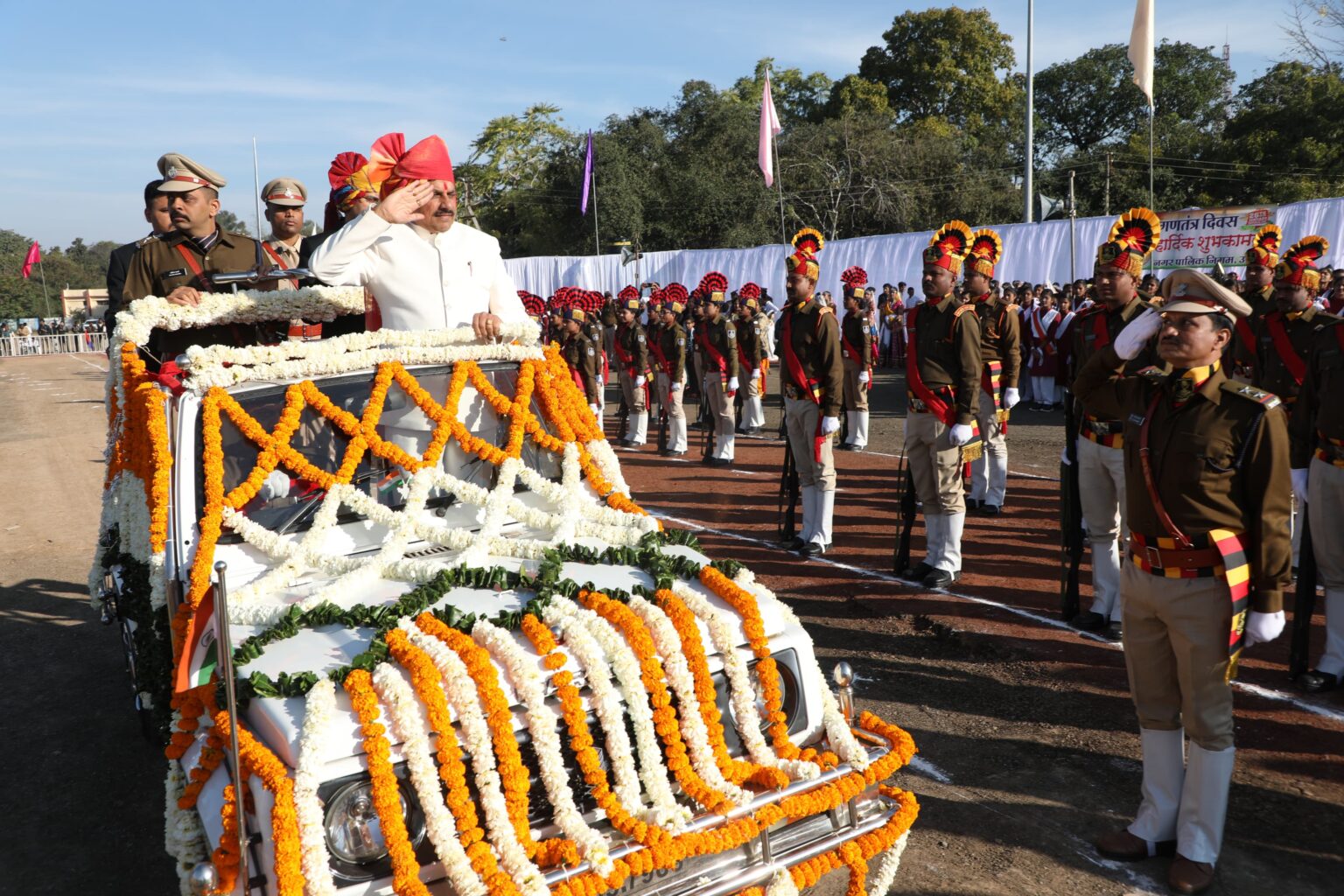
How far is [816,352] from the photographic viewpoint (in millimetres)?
8891

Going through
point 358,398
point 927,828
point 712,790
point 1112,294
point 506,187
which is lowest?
point 927,828

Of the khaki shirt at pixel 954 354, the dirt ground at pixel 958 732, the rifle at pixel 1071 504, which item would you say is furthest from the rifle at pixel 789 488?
the rifle at pixel 1071 504

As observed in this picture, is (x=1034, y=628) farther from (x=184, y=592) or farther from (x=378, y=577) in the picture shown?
(x=184, y=592)

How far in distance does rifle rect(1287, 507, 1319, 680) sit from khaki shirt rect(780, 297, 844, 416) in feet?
12.1

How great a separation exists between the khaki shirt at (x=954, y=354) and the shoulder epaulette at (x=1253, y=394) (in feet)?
11.9

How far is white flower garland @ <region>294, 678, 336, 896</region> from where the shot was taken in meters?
2.64

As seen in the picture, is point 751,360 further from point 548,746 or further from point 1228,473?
point 548,746

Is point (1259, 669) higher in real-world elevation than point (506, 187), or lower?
lower

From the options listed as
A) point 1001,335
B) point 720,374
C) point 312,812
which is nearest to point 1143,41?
point 720,374

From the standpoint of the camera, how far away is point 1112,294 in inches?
255

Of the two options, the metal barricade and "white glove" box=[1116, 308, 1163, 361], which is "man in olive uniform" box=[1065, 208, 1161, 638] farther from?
the metal barricade

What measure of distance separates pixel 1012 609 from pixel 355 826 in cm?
550

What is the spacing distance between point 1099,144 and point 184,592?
57.9m

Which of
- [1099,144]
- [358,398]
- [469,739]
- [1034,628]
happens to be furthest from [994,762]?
[1099,144]
